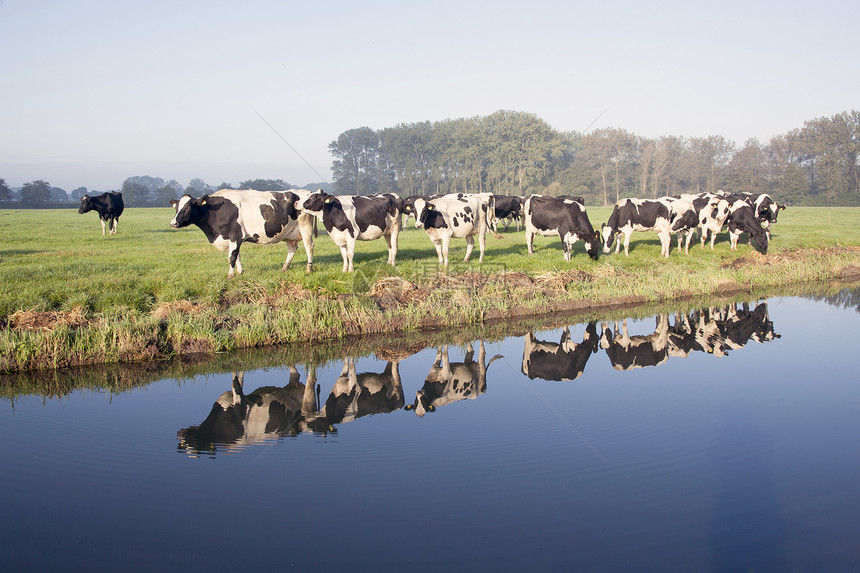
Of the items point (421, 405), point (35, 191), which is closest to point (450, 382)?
point (421, 405)

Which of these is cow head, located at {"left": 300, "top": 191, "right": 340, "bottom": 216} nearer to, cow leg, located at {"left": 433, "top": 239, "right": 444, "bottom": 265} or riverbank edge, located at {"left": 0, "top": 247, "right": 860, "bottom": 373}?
riverbank edge, located at {"left": 0, "top": 247, "right": 860, "bottom": 373}

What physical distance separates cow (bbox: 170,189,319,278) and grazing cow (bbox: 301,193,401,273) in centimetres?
51

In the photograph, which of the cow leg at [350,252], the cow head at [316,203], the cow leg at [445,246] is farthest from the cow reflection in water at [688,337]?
the cow head at [316,203]

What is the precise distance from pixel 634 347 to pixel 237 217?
29.2 feet

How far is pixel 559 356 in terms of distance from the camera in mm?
10508

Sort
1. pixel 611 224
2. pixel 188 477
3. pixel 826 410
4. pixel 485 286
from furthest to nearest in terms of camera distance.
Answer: pixel 611 224 → pixel 485 286 → pixel 826 410 → pixel 188 477

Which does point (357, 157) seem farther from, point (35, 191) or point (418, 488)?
point (418, 488)

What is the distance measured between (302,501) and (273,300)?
23.1 feet

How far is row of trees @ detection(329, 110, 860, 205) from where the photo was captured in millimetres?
77812

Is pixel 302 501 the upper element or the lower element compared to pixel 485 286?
lower

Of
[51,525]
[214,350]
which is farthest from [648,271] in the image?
[51,525]

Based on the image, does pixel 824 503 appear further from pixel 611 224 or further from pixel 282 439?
pixel 611 224

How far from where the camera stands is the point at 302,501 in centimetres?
547

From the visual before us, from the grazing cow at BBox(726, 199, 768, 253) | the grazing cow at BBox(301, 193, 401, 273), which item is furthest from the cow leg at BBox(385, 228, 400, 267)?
the grazing cow at BBox(726, 199, 768, 253)
